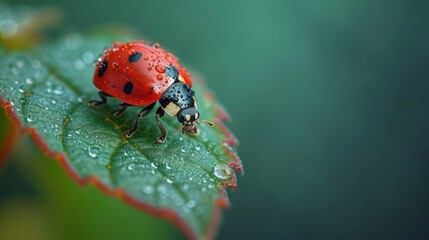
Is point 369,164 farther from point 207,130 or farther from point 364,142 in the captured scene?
point 207,130

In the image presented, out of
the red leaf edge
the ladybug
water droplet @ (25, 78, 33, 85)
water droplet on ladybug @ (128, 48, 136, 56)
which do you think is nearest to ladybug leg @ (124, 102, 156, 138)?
the ladybug

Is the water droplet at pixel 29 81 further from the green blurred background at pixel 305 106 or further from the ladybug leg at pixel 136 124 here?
the green blurred background at pixel 305 106

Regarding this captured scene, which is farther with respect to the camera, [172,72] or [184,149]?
[172,72]

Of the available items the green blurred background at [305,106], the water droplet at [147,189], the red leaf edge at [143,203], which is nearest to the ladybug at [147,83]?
the red leaf edge at [143,203]

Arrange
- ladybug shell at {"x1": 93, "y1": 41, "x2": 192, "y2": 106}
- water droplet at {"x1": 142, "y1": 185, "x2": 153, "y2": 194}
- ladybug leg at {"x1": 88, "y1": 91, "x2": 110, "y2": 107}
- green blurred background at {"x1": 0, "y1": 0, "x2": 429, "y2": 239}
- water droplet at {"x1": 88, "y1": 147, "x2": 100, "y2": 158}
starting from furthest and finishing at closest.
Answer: green blurred background at {"x1": 0, "y1": 0, "x2": 429, "y2": 239} < ladybug leg at {"x1": 88, "y1": 91, "x2": 110, "y2": 107} < ladybug shell at {"x1": 93, "y1": 41, "x2": 192, "y2": 106} < water droplet at {"x1": 88, "y1": 147, "x2": 100, "y2": 158} < water droplet at {"x1": 142, "y1": 185, "x2": 153, "y2": 194}

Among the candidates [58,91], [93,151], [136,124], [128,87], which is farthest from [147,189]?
[58,91]

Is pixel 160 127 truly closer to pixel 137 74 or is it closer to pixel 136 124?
pixel 136 124

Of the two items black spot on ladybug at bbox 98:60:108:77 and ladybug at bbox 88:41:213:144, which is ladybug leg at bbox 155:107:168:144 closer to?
ladybug at bbox 88:41:213:144
